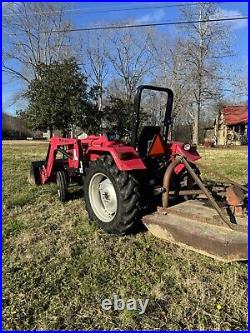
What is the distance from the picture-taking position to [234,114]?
33.2m

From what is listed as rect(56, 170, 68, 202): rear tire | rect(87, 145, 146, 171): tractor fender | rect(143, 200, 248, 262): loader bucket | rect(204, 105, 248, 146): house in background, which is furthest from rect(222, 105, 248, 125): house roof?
rect(143, 200, 248, 262): loader bucket

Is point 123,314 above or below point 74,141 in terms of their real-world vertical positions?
below

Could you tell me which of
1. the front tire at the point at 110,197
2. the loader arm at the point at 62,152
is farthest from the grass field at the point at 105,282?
the loader arm at the point at 62,152

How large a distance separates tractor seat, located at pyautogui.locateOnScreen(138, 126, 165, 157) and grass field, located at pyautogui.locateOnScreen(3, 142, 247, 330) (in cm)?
103

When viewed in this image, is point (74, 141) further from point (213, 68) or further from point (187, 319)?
point (213, 68)

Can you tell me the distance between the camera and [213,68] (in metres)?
24.7

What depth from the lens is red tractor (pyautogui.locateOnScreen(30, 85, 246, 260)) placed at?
381 cm

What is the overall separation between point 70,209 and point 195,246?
7.55 ft

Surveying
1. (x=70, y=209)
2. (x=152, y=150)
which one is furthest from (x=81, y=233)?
(x=152, y=150)

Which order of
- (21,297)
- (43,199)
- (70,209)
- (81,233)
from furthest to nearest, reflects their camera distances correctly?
(43,199) < (70,209) < (81,233) < (21,297)

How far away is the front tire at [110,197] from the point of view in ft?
12.5

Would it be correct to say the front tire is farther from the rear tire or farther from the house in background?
the house in background

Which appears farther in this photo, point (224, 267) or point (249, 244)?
point (224, 267)

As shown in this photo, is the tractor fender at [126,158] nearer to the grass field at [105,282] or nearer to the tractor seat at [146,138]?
the tractor seat at [146,138]
